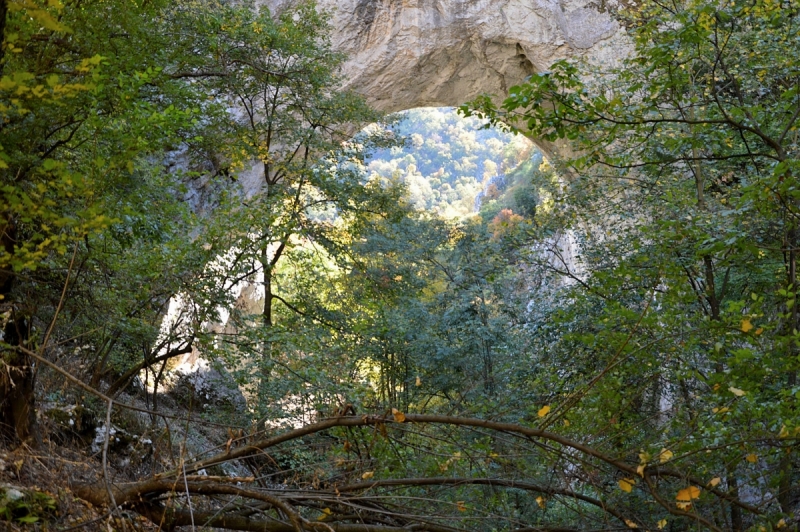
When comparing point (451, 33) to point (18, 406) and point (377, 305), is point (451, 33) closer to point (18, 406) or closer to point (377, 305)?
point (377, 305)

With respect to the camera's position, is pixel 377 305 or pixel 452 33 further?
pixel 452 33

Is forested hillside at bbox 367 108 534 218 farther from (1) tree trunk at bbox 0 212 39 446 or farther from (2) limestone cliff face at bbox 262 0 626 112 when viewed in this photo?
(1) tree trunk at bbox 0 212 39 446

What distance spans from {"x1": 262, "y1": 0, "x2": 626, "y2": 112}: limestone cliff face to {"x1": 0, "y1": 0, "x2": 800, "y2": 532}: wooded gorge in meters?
5.30

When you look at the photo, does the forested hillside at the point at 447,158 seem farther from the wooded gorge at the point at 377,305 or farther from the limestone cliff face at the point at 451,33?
the wooded gorge at the point at 377,305

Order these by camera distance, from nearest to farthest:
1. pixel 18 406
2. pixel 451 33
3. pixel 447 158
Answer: pixel 18 406, pixel 451 33, pixel 447 158

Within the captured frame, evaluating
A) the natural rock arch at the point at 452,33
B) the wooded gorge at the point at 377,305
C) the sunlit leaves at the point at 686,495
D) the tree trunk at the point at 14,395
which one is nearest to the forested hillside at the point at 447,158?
the natural rock arch at the point at 452,33

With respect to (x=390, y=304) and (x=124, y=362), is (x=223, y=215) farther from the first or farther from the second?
(x=390, y=304)

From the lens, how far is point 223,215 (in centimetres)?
623

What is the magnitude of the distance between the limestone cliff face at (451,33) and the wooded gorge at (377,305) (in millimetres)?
5302

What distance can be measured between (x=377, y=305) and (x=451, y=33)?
28.4 ft

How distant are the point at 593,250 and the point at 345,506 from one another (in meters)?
5.38

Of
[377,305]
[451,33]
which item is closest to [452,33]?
[451,33]

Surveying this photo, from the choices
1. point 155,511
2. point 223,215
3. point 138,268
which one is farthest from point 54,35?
point 155,511

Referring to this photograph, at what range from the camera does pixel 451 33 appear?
16.0 m
